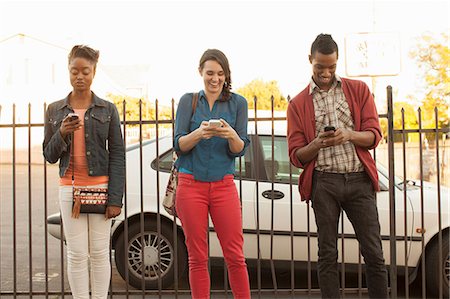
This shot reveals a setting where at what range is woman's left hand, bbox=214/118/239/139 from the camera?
341cm

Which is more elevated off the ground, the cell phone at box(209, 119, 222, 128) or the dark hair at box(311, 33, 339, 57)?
the dark hair at box(311, 33, 339, 57)

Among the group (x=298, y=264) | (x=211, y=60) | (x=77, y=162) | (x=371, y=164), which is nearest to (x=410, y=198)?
(x=298, y=264)

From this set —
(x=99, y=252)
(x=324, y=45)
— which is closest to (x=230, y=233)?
(x=99, y=252)

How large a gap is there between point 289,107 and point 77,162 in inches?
55.2

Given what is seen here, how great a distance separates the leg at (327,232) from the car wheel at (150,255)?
2.17 metres

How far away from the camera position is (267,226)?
17.5 feet

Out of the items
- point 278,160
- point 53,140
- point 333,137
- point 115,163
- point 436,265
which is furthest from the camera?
point 278,160

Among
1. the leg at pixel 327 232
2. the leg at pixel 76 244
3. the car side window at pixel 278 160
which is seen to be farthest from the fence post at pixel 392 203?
the leg at pixel 76 244

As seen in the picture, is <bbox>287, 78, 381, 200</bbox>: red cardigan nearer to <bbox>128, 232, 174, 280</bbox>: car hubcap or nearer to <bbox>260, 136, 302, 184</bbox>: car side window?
<bbox>260, 136, 302, 184</bbox>: car side window

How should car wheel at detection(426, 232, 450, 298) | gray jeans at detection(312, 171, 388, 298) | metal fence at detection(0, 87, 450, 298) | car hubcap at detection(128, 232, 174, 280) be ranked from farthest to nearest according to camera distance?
car hubcap at detection(128, 232, 174, 280)
car wheel at detection(426, 232, 450, 298)
metal fence at detection(0, 87, 450, 298)
gray jeans at detection(312, 171, 388, 298)

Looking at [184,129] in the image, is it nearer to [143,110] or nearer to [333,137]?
[333,137]

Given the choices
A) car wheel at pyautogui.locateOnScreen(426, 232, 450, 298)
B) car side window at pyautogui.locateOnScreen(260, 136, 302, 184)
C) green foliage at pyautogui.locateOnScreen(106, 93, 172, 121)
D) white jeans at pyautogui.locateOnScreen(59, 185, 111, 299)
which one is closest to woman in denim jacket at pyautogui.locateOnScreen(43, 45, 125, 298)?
white jeans at pyautogui.locateOnScreen(59, 185, 111, 299)

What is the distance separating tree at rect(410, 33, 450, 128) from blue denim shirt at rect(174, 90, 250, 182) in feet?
49.6

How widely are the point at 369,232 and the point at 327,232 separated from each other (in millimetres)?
261
